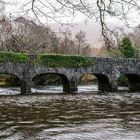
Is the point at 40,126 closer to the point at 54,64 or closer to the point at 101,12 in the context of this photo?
the point at 101,12

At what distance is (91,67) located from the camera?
120 ft

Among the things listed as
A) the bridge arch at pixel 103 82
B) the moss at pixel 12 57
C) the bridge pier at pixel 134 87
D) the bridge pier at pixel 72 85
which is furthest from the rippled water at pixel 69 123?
the bridge pier at pixel 134 87

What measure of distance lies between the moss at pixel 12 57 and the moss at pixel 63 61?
148 centimetres

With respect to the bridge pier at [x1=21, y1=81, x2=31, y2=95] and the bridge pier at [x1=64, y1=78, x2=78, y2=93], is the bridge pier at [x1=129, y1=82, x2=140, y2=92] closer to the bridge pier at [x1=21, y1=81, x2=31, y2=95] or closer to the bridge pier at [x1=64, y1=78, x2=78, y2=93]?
the bridge pier at [x1=64, y1=78, x2=78, y2=93]

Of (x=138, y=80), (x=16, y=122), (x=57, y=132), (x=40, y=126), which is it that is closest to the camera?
(x=57, y=132)

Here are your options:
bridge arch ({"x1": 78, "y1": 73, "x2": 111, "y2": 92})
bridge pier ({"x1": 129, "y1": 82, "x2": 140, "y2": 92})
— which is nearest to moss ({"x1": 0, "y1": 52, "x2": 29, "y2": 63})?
bridge arch ({"x1": 78, "y1": 73, "x2": 111, "y2": 92})

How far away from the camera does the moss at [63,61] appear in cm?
3450

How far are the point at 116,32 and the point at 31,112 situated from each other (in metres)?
13.2

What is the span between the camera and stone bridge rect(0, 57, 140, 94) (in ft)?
110

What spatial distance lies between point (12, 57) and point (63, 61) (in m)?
5.15

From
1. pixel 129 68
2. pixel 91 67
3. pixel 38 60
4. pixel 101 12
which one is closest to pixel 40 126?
pixel 101 12

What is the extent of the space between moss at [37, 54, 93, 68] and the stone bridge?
37cm

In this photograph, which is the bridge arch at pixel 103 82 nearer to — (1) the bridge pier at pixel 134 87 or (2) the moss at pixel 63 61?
(2) the moss at pixel 63 61

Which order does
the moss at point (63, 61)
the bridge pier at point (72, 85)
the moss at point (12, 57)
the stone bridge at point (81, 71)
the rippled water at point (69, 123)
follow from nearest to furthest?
the rippled water at point (69, 123) → the moss at point (12, 57) → the stone bridge at point (81, 71) → the moss at point (63, 61) → the bridge pier at point (72, 85)
